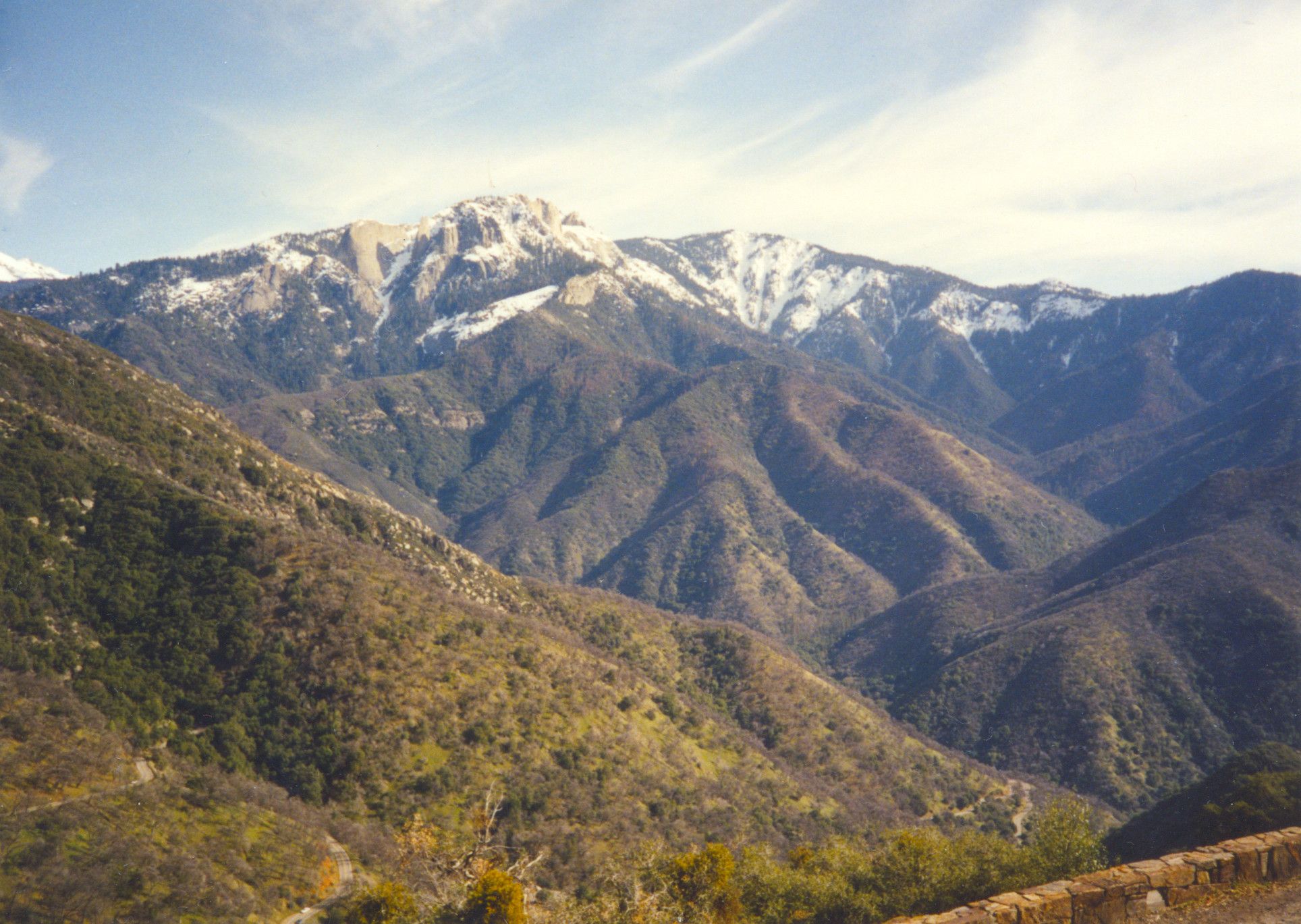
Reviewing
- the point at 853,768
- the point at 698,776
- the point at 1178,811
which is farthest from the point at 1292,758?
the point at 698,776

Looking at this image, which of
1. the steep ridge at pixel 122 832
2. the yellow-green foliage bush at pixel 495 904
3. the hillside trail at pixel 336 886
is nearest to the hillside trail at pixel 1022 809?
the hillside trail at pixel 336 886

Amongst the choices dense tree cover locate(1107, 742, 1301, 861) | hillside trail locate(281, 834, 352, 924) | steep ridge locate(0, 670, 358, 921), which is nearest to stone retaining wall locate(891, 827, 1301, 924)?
dense tree cover locate(1107, 742, 1301, 861)

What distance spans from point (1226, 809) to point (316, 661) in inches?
3005

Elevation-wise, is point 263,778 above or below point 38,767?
below

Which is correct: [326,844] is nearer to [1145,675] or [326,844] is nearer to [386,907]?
[386,907]

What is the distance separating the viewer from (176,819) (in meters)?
52.8

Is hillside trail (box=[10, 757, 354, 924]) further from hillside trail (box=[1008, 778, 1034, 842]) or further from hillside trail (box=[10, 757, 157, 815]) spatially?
hillside trail (box=[1008, 778, 1034, 842])

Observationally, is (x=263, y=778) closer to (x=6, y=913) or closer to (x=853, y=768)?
(x=6, y=913)

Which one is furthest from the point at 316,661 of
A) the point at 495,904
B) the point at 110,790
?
the point at 495,904

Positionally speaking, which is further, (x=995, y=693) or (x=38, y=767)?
(x=995, y=693)

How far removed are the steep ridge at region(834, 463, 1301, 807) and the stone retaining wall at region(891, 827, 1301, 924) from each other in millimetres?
126837

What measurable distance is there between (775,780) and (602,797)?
3081cm

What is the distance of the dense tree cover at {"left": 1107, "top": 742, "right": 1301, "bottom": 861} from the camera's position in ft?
183

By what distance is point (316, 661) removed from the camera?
75.9m
